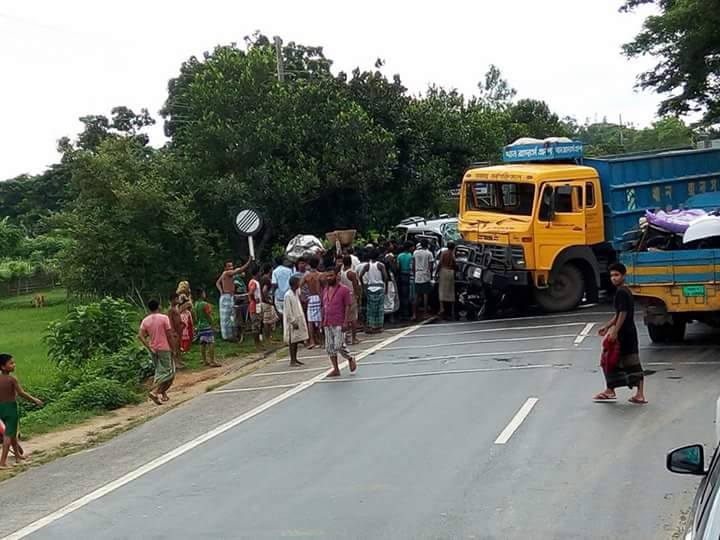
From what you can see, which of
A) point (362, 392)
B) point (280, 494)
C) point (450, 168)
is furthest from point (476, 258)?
point (280, 494)

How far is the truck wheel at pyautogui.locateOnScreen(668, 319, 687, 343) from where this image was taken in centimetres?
1629

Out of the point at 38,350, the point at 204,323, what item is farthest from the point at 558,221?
the point at 38,350

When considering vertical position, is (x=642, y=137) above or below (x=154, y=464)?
above

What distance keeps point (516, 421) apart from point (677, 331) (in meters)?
5.99

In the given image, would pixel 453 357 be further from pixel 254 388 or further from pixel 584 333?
pixel 254 388

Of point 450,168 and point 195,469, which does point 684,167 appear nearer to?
point 450,168

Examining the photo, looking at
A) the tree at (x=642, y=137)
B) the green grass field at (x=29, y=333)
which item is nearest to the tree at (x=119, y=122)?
the green grass field at (x=29, y=333)

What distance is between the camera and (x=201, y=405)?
48.1 ft

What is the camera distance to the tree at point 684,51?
2800 cm

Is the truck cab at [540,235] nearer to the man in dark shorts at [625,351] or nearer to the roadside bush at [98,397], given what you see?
the roadside bush at [98,397]

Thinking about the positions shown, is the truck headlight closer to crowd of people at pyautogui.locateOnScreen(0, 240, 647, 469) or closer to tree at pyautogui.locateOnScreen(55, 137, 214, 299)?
crowd of people at pyautogui.locateOnScreen(0, 240, 647, 469)

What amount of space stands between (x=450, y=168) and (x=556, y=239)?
10542 millimetres

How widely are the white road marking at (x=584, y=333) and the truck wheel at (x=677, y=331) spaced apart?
1.47m

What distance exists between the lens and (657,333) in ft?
54.4
